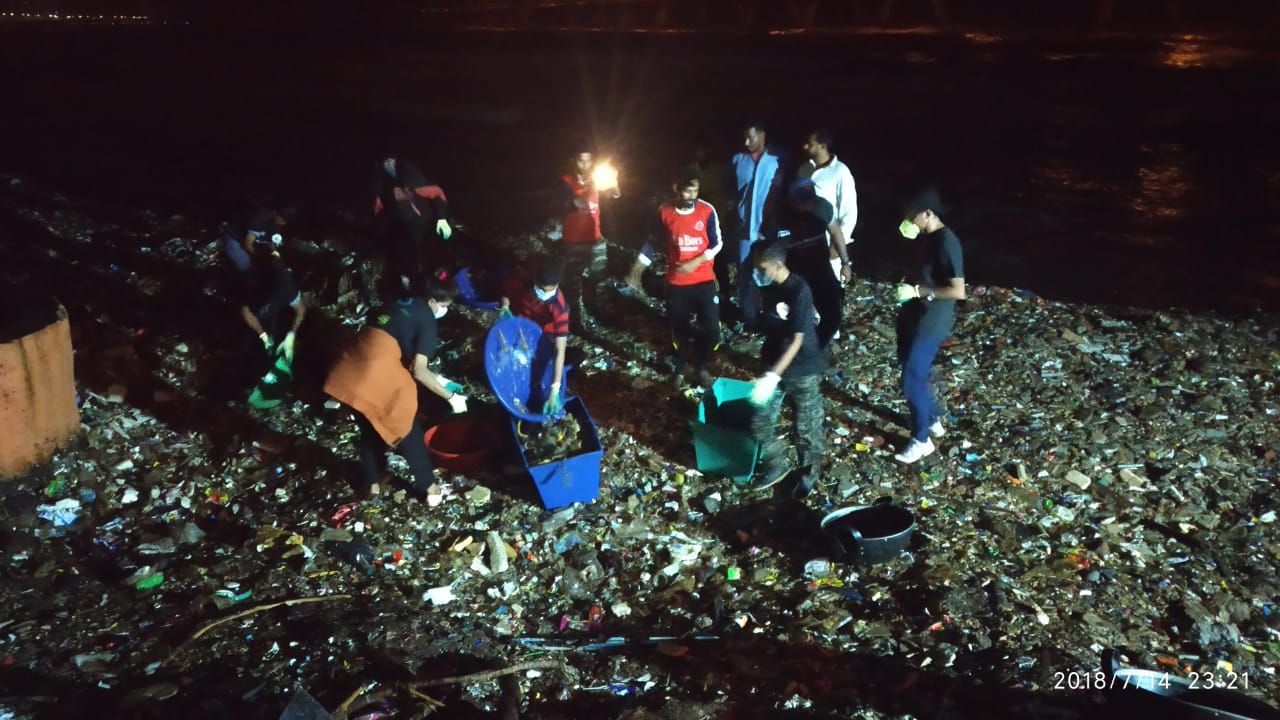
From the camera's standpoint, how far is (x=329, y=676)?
4254 millimetres

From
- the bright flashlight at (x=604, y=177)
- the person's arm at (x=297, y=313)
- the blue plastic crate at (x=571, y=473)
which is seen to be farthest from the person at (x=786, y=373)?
the person's arm at (x=297, y=313)

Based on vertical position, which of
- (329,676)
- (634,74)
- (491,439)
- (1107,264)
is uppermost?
(634,74)

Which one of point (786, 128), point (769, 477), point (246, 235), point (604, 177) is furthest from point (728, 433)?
point (786, 128)

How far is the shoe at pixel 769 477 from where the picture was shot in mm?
5797

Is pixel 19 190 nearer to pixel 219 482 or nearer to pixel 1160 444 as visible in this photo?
pixel 219 482

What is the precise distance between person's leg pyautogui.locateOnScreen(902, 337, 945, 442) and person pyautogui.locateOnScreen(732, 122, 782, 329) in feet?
5.19

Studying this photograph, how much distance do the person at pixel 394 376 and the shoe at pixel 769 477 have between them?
7.49 ft

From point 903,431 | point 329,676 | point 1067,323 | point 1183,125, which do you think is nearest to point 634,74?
point 1183,125

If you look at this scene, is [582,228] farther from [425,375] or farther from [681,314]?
[425,375]

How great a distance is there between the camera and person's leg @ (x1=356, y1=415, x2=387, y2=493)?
5.21 meters

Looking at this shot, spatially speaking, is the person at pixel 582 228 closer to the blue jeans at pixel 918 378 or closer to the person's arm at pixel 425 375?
the person's arm at pixel 425 375

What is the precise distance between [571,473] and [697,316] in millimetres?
1929

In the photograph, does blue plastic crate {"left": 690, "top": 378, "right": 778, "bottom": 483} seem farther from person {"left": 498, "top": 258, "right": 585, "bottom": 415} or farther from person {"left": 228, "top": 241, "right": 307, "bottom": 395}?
person {"left": 228, "top": 241, "right": 307, "bottom": 395}

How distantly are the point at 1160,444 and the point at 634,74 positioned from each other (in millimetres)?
15892
